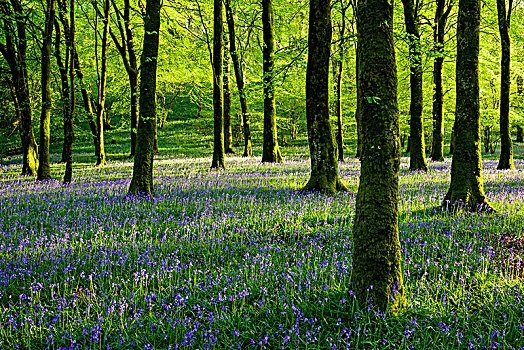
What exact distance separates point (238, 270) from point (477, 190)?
561cm

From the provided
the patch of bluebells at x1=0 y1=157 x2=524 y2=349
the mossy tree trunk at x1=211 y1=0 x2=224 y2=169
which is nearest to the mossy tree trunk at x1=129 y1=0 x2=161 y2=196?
the patch of bluebells at x1=0 y1=157 x2=524 y2=349

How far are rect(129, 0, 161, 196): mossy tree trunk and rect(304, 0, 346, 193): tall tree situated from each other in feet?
14.7

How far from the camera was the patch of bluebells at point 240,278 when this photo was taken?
108 inches

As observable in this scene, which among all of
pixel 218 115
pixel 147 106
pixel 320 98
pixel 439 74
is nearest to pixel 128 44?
pixel 218 115

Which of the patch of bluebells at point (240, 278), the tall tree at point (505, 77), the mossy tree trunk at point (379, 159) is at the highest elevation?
the tall tree at point (505, 77)

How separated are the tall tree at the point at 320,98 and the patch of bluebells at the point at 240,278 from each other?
159cm

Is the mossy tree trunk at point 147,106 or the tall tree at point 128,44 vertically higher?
the tall tree at point 128,44

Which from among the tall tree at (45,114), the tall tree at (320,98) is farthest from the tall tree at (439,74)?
the tall tree at (45,114)

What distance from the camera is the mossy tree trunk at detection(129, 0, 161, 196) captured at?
872cm

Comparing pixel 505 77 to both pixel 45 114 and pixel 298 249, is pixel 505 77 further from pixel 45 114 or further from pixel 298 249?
pixel 45 114

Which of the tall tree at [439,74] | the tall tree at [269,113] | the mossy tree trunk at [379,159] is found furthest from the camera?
the tall tree at [439,74]

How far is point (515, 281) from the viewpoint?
11.0 ft

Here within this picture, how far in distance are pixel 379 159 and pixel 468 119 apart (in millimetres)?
5247

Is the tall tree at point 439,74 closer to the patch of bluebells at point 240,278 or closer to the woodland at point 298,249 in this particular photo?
the woodland at point 298,249
